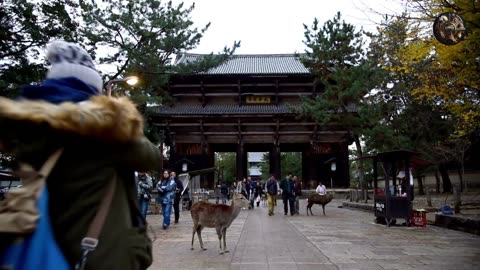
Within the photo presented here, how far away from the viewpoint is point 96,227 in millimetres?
1500

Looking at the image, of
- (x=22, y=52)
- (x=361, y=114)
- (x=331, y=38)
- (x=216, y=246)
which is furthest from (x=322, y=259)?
(x=331, y=38)

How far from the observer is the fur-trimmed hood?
1.49 meters

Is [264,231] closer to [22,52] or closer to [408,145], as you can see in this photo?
[22,52]

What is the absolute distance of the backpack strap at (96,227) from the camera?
57.6 inches

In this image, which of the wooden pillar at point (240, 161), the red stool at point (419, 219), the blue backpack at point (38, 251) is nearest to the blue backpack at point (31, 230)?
the blue backpack at point (38, 251)

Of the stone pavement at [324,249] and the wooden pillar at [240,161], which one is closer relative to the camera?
the stone pavement at [324,249]

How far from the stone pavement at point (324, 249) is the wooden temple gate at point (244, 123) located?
1892cm

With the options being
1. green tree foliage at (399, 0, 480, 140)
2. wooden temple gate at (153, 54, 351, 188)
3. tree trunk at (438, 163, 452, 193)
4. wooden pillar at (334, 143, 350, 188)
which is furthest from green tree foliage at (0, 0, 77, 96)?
tree trunk at (438, 163, 452, 193)

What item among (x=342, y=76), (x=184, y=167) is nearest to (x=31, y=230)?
(x=342, y=76)

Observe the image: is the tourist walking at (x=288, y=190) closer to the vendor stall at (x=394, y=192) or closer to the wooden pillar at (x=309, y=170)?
the vendor stall at (x=394, y=192)

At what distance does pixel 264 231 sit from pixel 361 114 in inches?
467

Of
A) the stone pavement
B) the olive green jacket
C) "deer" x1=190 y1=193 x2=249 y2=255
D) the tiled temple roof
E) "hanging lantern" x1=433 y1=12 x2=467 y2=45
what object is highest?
the tiled temple roof

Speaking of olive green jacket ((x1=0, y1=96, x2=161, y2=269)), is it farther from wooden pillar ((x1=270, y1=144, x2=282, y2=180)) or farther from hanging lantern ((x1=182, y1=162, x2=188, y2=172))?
wooden pillar ((x1=270, y1=144, x2=282, y2=180))

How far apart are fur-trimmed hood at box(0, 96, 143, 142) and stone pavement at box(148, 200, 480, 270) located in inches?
213
